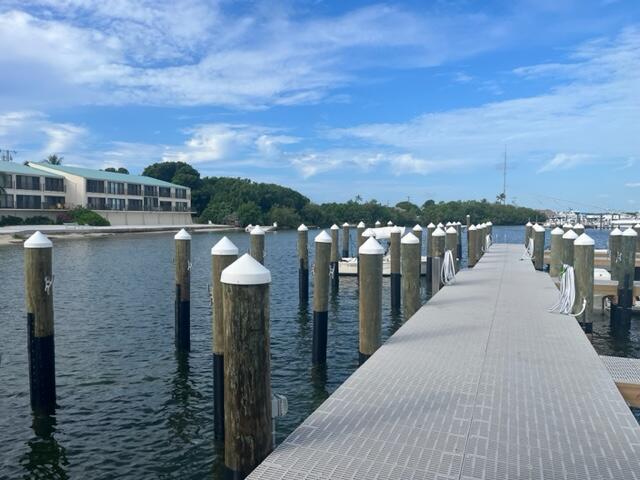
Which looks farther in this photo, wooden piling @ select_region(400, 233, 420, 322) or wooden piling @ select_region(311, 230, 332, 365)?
wooden piling @ select_region(311, 230, 332, 365)

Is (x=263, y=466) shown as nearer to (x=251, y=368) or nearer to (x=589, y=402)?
(x=251, y=368)

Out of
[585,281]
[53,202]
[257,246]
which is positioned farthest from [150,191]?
[585,281]

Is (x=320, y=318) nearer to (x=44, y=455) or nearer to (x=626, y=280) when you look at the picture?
(x=44, y=455)

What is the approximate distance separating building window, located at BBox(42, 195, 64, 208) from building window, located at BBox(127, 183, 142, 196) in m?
13.0

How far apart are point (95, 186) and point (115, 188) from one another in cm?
473

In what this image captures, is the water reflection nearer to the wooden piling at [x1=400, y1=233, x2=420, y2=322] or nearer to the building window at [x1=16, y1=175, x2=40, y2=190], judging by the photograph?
the wooden piling at [x1=400, y1=233, x2=420, y2=322]

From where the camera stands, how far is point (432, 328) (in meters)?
11.0

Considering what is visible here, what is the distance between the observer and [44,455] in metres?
9.08

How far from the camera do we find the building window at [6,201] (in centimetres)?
7114

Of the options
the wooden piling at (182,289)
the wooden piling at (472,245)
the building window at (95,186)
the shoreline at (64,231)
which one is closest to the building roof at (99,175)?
the building window at (95,186)

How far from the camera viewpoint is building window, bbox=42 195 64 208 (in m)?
79.1

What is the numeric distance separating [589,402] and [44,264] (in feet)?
30.6

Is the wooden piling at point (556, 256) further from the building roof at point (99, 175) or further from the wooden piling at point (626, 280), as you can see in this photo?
the building roof at point (99, 175)

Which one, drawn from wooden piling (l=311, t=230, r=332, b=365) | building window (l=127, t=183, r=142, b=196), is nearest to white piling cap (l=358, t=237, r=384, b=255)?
wooden piling (l=311, t=230, r=332, b=365)
